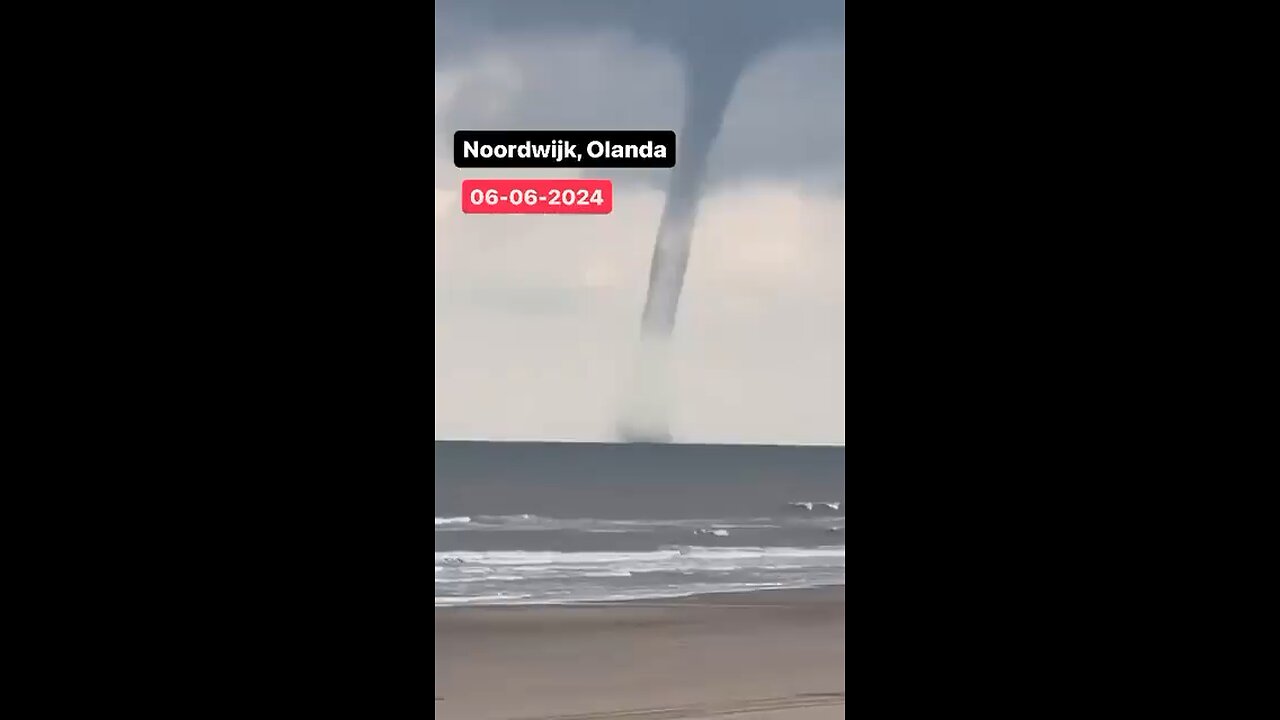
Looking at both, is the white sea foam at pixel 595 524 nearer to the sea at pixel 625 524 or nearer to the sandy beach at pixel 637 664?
the sea at pixel 625 524

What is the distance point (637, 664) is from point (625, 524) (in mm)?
1039

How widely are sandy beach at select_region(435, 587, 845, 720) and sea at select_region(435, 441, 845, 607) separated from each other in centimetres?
10

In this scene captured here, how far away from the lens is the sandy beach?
293cm

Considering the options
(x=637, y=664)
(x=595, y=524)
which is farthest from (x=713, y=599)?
(x=637, y=664)

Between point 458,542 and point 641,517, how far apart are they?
197 cm

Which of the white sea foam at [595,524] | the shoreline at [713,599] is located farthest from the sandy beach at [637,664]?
the white sea foam at [595,524]

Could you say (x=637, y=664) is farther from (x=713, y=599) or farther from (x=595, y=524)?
(x=595, y=524)

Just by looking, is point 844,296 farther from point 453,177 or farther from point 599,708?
point 599,708

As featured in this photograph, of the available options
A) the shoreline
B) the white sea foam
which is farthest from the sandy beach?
the white sea foam

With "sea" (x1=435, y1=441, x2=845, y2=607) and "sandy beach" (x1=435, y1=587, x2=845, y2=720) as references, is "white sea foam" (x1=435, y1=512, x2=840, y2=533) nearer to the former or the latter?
"sea" (x1=435, y1=441, x2=845, y2=607)

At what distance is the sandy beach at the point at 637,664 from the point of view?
9.61ft

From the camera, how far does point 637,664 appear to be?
348 cm

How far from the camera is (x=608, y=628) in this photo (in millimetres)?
3785

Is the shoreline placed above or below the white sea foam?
below
